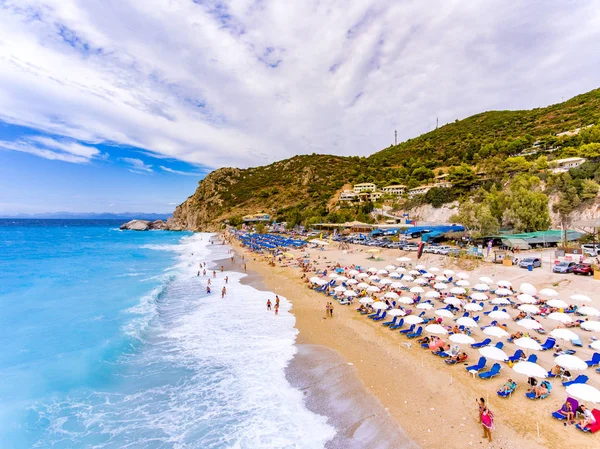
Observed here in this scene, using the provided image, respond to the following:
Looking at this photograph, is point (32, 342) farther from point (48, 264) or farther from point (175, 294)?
point (48, 264)

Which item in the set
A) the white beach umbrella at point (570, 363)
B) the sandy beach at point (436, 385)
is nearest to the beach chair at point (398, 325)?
the sandy beach at point (436, 385)

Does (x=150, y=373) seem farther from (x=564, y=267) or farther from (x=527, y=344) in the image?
(x=564, y=267)

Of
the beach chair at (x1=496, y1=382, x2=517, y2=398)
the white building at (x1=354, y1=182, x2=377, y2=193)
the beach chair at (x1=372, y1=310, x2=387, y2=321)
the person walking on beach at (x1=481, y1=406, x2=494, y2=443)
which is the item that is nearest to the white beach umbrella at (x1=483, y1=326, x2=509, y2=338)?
the beach chair at (x1=496, y1=382, x2=517, y2=398)

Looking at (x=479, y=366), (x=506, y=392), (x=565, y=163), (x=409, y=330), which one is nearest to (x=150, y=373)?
Result: (x=409, y=330)

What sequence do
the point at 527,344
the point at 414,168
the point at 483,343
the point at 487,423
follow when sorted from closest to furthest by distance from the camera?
the point at 487,423
the point at 527,344
the point at 483,343
the point at 414,168

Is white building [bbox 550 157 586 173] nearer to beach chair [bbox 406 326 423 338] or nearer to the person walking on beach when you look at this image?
beach chair [bbox 406 326 423 338]
